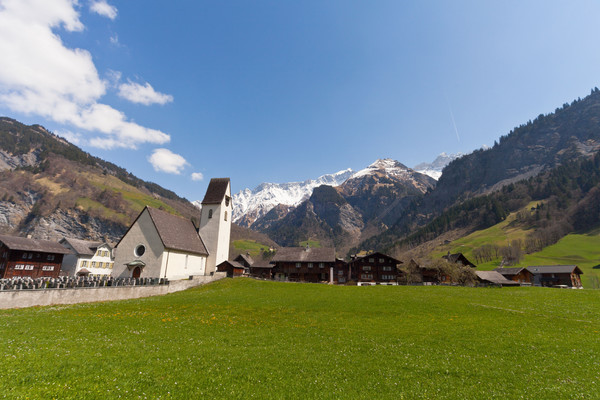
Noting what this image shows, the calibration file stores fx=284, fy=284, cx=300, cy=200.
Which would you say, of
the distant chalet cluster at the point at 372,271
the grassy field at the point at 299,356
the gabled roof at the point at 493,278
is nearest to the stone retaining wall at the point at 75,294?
the grassy field at the point at 299,356

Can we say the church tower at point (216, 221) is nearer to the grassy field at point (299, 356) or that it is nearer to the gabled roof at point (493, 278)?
the grassy field at point (299, 356)

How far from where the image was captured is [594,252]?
122m

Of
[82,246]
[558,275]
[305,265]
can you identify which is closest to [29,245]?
[82,246]

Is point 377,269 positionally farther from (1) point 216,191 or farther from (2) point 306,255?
(1) point 216,191

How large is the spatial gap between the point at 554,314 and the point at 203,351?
2742 centimetres

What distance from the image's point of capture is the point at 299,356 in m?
12.7

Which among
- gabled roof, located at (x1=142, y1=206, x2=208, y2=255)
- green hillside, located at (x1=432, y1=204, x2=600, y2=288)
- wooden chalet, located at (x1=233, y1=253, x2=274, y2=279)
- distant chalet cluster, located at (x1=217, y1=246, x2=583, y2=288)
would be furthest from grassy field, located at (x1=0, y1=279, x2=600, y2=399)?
green hillside, located at (x1=432, y1=204, x2=600, y2=288)

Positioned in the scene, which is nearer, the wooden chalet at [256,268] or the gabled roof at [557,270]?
the gabled roof at [557,270]

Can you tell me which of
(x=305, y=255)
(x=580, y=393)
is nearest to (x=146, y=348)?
(x=580, y=393)

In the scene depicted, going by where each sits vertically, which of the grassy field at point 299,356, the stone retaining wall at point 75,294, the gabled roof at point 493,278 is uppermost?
the gabled roof at point 493,278

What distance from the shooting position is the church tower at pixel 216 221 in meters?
57.4

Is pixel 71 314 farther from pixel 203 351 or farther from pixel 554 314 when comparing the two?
pixel 554 314

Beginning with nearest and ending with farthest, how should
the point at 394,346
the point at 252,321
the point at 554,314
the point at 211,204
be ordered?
the point at 394,346 < the point at 252,321 < the point at 554,314 < the point at 211,204

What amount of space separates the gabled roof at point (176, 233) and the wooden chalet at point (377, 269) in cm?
4682
